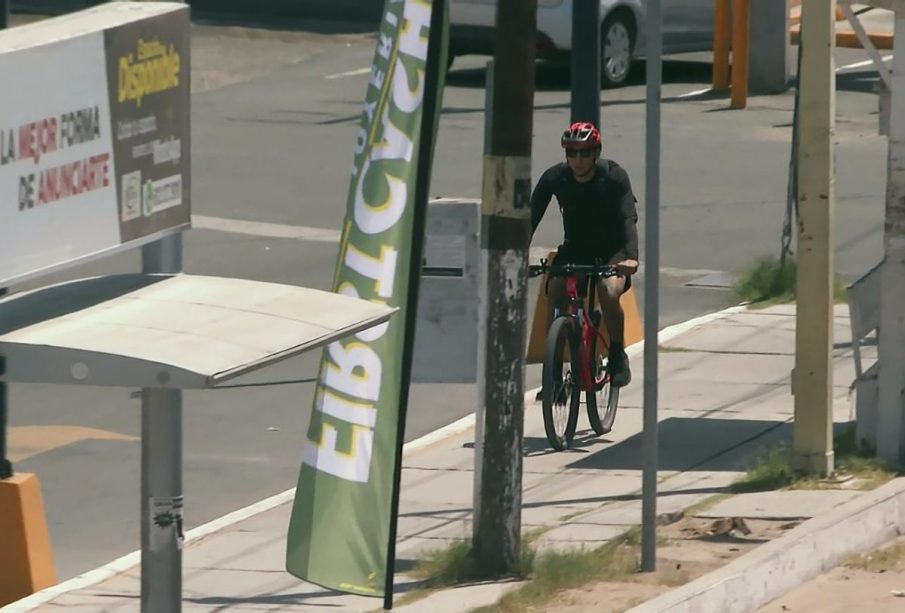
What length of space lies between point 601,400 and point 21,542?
401 centimetres

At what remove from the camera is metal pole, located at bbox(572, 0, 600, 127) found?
13.7 m

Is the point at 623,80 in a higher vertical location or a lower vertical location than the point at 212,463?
higher

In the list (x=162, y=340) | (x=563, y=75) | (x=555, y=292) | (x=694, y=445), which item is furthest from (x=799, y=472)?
(x=563, y=75)

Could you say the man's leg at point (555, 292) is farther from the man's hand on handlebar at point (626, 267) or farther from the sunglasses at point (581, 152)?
the sunglasses at point (581, 152)

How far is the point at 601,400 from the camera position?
468 inches

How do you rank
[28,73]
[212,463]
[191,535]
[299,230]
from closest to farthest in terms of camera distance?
[28,73] < [191,535] < [212,463] < [299,230]

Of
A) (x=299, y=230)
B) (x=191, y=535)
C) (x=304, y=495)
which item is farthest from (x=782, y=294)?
(x=304, y=495)

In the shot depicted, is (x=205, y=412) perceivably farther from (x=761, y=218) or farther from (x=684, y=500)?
(x=761, y=218)

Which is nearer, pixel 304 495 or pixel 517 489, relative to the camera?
pixel 304 495

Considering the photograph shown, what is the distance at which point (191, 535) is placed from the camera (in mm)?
9797

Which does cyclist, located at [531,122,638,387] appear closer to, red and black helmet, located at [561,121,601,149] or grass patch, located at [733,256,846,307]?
red and black helmet, located at [561,121,601,149]

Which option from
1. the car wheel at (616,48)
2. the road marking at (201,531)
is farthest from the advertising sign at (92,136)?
the car wheel at (616,48)

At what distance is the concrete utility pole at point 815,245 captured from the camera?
33.2 ft

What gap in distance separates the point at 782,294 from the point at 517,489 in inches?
271
